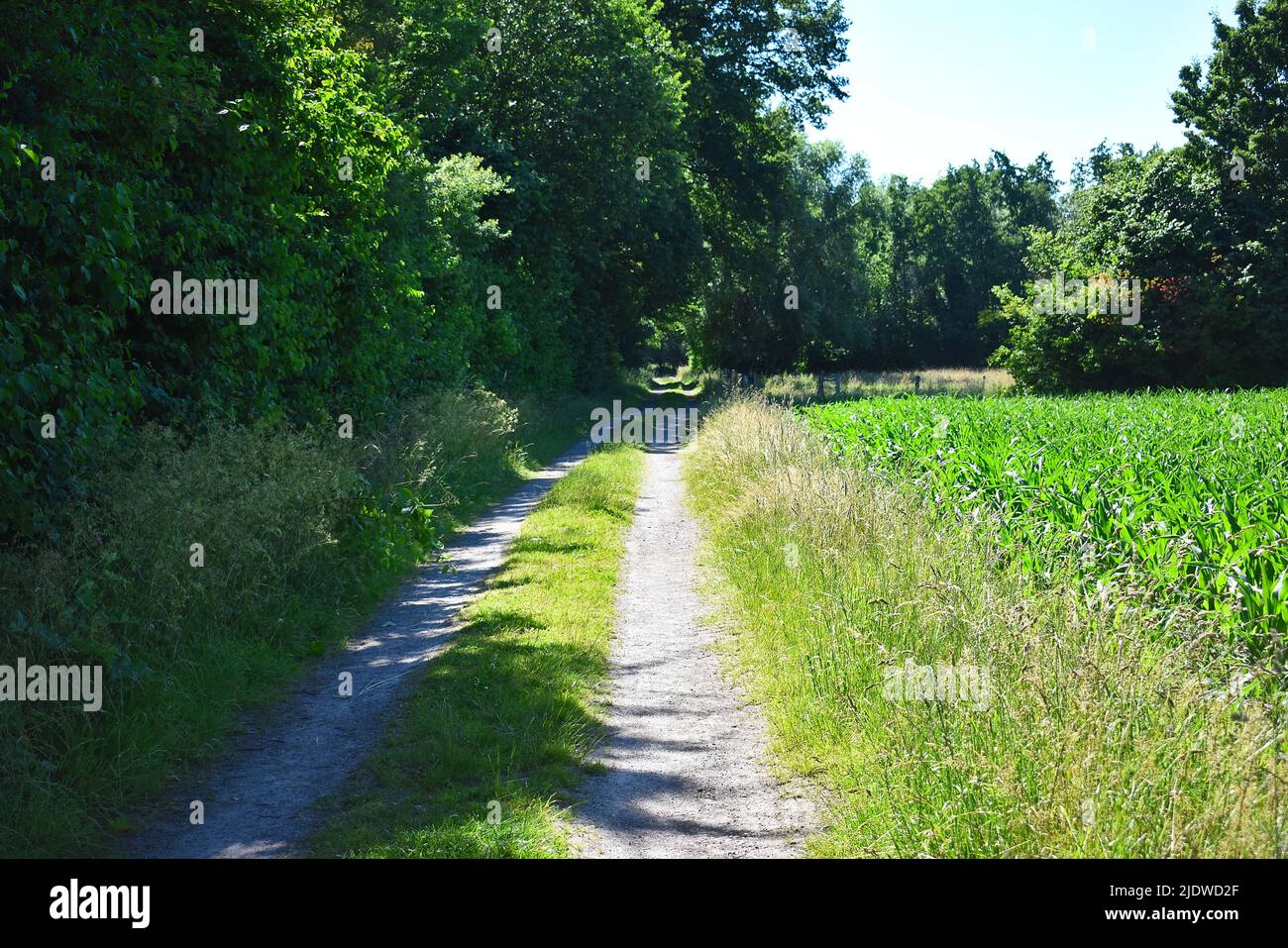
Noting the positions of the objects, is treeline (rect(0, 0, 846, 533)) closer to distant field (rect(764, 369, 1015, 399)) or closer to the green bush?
the green bush

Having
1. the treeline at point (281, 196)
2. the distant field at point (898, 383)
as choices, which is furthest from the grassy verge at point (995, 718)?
the distant field at point (898, 383)

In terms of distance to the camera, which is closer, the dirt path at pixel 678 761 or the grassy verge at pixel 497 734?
the grassy verge at pixel 497 734

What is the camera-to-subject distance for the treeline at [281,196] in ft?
21.6

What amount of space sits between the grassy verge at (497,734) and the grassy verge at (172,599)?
3.63 ft

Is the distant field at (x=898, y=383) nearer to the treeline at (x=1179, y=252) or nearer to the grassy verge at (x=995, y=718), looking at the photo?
the treeline at (x=1179, y=252)

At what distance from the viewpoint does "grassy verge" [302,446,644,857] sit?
15.6 feet

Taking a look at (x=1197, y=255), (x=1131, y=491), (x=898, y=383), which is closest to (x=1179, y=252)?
(x=1197, y=255)

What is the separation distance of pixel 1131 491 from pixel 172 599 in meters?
6.70

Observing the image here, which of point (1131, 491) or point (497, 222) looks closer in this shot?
point (1131, 491)

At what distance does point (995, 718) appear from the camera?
4785mm

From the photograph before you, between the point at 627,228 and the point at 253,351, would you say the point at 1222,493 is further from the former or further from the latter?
the point at 627,228

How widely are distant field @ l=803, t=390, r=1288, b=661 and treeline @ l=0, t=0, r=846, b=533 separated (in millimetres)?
6590

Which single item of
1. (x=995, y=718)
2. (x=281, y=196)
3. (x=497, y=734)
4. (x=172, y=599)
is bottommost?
(x=497, y=734)

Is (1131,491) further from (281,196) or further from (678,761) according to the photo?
(281,196)
